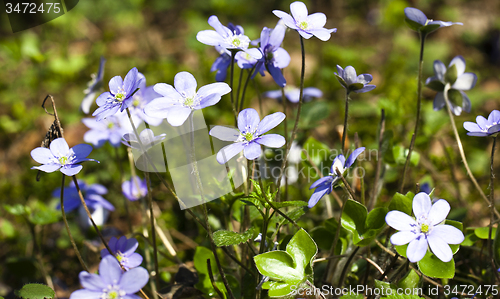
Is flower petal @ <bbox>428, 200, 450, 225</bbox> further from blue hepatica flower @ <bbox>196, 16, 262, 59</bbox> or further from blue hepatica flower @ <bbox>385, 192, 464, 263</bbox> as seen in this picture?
blue hepatica flower @ <bbox>196, 16, 262, 59</bbox>

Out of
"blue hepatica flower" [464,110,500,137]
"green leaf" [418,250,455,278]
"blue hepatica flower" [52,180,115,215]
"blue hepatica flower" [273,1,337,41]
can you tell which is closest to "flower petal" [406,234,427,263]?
"green leaf" [418,250,455,278]

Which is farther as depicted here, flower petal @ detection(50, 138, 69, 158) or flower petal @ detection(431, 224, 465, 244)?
flower petal @ detection(50, 138, 69, 158)

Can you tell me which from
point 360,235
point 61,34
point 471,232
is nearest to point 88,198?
point 360,235

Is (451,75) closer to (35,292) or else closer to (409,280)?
(409,280)

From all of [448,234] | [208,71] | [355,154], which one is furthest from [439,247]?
[208,71]

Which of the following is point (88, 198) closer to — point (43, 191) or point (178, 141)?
point (178, 141)
